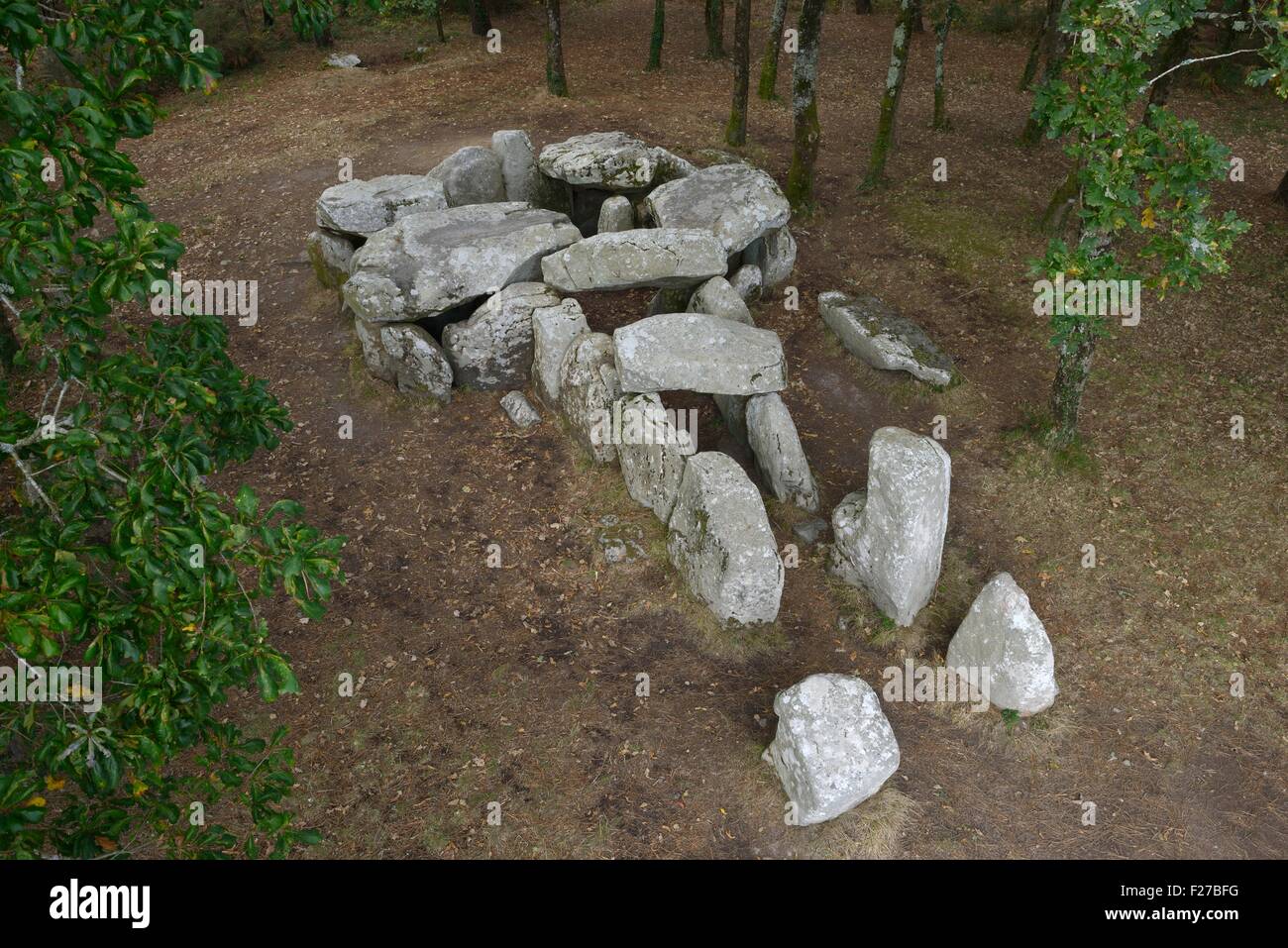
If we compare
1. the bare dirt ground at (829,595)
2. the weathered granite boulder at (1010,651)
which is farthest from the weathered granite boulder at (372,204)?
the weathered granite boulder at (1010,651)

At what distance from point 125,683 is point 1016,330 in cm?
1175

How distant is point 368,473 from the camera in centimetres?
1102

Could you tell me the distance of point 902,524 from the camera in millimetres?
8797

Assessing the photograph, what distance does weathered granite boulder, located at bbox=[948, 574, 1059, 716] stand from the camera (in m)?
8.20

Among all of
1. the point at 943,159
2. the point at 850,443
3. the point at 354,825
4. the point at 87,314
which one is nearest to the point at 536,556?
the point at 354,825

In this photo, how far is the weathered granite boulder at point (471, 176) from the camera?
45.8 ft

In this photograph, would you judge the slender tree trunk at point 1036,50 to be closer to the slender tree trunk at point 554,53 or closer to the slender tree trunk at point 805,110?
the slender tree trunk at point 805,110

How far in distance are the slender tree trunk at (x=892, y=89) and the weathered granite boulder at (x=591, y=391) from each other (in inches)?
296

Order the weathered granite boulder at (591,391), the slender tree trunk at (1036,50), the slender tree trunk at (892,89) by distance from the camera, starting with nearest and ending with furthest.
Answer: the weathered granite boulder at (591,391) < the slender tree trunk at (892,89) < the slender tree trunk at (1036,50)

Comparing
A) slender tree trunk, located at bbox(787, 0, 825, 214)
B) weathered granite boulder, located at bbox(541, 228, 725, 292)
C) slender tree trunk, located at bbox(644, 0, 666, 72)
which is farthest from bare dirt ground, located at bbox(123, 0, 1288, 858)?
slender tree trunk, located at bbox(644, 0, 666, 72)

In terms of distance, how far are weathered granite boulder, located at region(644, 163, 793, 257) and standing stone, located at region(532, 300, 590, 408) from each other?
228 cm

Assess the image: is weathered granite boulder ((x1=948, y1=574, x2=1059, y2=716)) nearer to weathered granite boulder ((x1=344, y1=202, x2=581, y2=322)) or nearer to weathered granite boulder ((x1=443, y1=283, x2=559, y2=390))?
weathered granite boulder ((x1=443, y1=283, x2=559, y2=390))

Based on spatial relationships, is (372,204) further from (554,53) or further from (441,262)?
(554,53)

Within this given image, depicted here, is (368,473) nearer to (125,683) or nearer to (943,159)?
(125,683)
